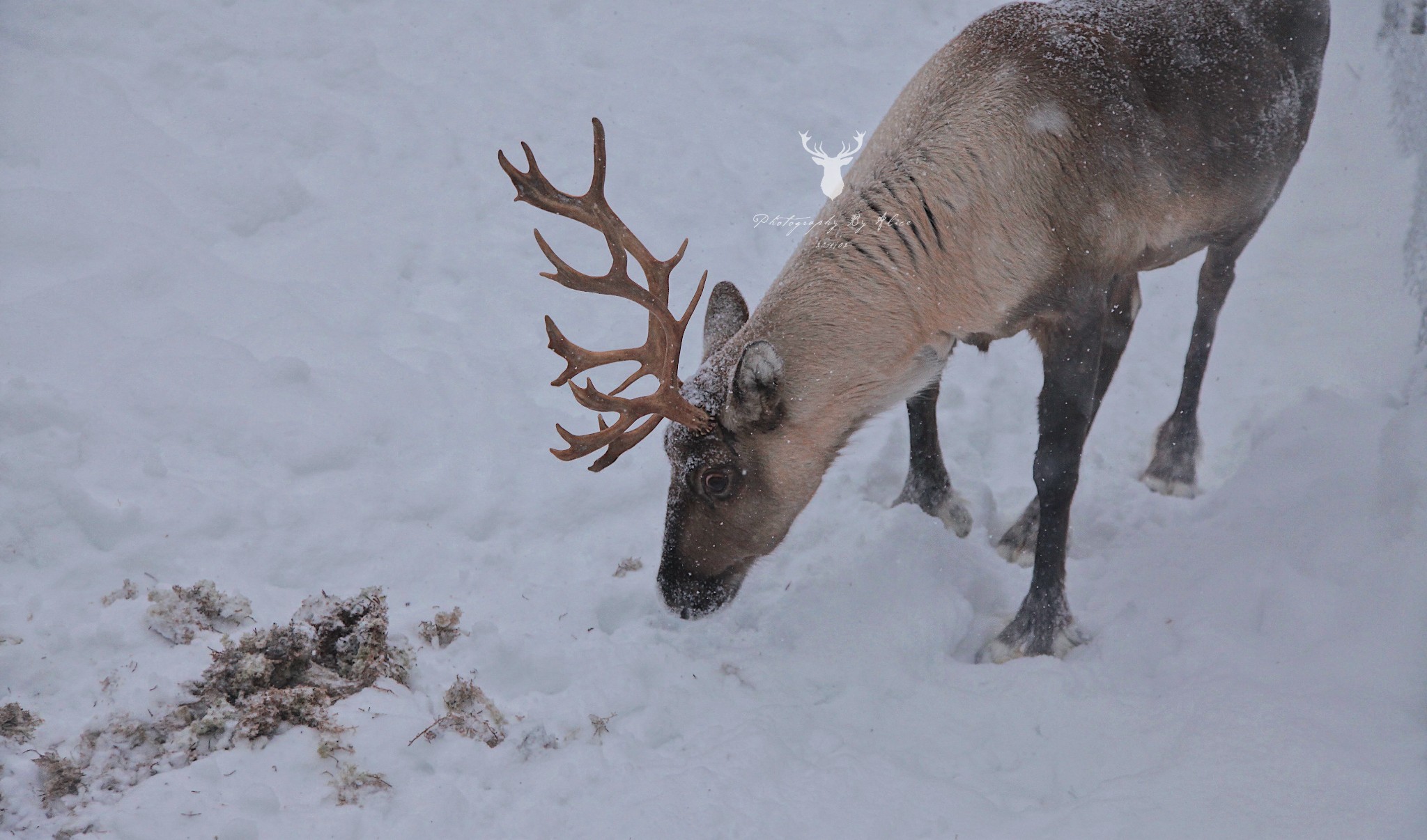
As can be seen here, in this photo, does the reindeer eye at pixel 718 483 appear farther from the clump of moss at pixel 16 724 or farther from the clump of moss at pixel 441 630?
the clump of moss at pixel 16 724

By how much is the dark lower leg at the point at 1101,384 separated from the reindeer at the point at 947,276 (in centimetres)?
36

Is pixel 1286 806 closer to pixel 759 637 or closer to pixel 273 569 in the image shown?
pixel 759 637

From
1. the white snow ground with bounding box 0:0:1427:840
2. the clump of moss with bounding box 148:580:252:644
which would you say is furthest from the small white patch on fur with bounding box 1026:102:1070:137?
the clump of moss with bounding box 148:580:252:644

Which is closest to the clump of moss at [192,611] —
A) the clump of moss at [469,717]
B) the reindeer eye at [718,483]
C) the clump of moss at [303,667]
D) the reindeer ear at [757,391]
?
the clump of moss at [303,667]

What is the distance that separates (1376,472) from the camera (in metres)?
3.83

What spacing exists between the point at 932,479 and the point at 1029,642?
987mm

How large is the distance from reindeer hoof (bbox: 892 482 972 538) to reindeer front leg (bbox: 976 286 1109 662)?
64 cm

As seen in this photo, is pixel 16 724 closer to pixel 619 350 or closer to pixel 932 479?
pixel 619 350

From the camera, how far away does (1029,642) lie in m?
3.73

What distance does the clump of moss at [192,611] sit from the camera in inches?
126

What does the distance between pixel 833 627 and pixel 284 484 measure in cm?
241

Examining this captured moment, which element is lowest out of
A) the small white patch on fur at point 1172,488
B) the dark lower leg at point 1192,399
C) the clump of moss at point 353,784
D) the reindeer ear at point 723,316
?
the clump of moss at point 353,784

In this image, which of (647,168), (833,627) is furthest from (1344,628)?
(647,168)

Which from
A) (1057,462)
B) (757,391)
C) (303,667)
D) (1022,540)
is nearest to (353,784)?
(303,667)
